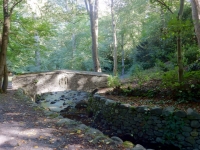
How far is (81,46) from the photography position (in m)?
19.0

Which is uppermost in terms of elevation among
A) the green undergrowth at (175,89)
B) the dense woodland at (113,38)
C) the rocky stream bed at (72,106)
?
the dense woodland at (113,38)

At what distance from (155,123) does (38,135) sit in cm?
290

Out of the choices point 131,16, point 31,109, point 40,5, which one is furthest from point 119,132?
point 131,16

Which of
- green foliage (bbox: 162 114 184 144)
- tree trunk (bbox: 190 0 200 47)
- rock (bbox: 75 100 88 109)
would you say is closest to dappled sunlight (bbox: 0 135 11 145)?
green foliage (bbox: 162 114 184 144)

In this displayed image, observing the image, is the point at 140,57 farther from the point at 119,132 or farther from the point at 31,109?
the point at 31,109

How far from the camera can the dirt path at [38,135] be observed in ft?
9.20

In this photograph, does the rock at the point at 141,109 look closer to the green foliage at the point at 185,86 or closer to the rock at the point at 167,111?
the rock at the point at 167,111

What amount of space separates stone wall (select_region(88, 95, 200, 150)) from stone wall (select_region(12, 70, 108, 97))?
13.7ft

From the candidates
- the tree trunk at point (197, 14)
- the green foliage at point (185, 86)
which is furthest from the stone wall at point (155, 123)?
the tree trunk at point (197, 14)

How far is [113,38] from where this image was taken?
45.9 feet

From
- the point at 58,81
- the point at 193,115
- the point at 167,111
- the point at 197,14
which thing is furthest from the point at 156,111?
the point at 58,81

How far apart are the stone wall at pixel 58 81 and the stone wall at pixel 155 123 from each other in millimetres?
4174

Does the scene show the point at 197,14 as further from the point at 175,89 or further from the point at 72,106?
the point at 72,106

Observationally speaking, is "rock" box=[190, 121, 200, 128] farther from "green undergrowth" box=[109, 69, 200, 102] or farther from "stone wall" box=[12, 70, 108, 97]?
"stone wall" box=[12, 70, 108, 97]
